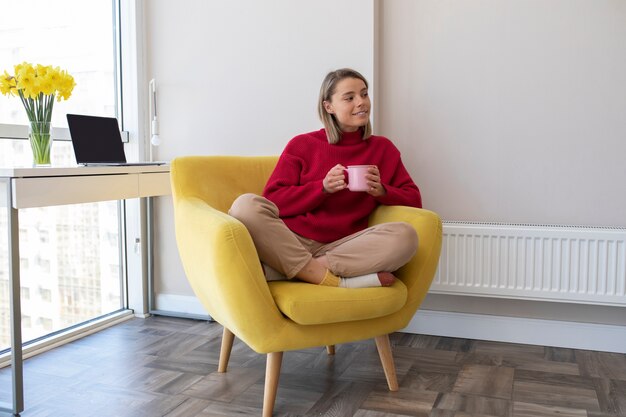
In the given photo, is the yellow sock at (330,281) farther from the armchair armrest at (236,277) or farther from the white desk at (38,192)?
the white desk at (38,192)

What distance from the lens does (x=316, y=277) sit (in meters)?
1.85

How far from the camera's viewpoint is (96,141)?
254 cm

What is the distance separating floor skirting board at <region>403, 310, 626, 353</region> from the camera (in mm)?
2383

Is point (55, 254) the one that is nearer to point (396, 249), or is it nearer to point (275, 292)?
point (275, 292)

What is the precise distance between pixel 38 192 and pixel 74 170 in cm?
18

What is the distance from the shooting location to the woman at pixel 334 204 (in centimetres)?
184

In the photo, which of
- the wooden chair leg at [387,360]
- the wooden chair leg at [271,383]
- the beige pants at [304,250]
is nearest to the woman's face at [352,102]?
the beige pants at [304,250]

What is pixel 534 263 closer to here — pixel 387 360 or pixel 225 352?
pixel 387 360

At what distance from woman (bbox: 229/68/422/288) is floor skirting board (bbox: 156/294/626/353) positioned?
679 millimetres

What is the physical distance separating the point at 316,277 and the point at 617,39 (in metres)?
1.50

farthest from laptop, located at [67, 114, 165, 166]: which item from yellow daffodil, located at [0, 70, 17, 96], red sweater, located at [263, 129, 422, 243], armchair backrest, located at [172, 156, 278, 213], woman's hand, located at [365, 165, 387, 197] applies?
woman's hand, located at [365, 165, 387, 197]

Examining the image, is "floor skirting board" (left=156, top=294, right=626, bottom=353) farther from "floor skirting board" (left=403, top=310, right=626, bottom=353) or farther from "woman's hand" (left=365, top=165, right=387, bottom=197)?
"woman's hand" (left=365, top=165, right=387, bottom=197)

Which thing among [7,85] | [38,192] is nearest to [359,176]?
[38,192]

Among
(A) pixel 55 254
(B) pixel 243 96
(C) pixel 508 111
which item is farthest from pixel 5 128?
(C) pixel 508 111
